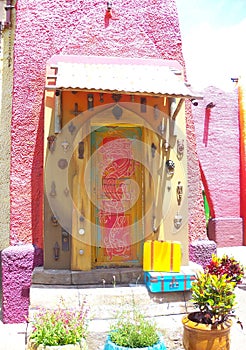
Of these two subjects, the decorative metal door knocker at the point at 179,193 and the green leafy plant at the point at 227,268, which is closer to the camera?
the green leafy plant at the point at 227,268

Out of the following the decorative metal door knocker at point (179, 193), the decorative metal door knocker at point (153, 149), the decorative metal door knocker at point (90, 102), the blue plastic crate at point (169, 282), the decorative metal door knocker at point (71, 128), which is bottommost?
the blue plastic crate at point (169, 282)

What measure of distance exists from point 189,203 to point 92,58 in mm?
2720

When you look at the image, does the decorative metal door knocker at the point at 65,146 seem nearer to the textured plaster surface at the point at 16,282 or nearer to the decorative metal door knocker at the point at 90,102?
the decorative metal door knocker at the point at 90,102

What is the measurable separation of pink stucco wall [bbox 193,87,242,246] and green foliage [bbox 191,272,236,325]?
7.33 metres

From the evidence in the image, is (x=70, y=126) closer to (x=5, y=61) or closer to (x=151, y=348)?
(x=5, y=61)

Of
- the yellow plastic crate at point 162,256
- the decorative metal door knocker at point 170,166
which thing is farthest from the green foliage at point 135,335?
the decorative metal door knocker at point 170,166

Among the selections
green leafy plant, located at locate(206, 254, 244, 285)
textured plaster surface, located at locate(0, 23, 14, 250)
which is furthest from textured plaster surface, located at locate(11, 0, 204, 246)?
green leafy plant, located at locate(206, 254, 244, 285)

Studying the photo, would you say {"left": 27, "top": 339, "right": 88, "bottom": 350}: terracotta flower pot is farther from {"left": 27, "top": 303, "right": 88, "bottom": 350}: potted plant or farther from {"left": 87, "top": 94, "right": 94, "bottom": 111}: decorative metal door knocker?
{"left": 87, "top": 94, "right": 94, "bottom": 111}: decorative metal door knocker

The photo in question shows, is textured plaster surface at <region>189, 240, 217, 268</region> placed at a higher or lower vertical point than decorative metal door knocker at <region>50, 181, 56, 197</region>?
lower

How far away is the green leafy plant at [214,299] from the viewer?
4.00m

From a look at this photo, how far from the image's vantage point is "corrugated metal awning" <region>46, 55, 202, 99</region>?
509 centimetres

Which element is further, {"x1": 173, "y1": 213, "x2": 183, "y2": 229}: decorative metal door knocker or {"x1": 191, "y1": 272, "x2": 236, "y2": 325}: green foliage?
{"x1": 173, "y1": 213, "x2": 183, "y2": 229}: decorative metal door knocker

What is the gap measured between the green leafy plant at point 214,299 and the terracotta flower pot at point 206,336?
0.08 metres

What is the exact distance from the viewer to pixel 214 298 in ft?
13.2
